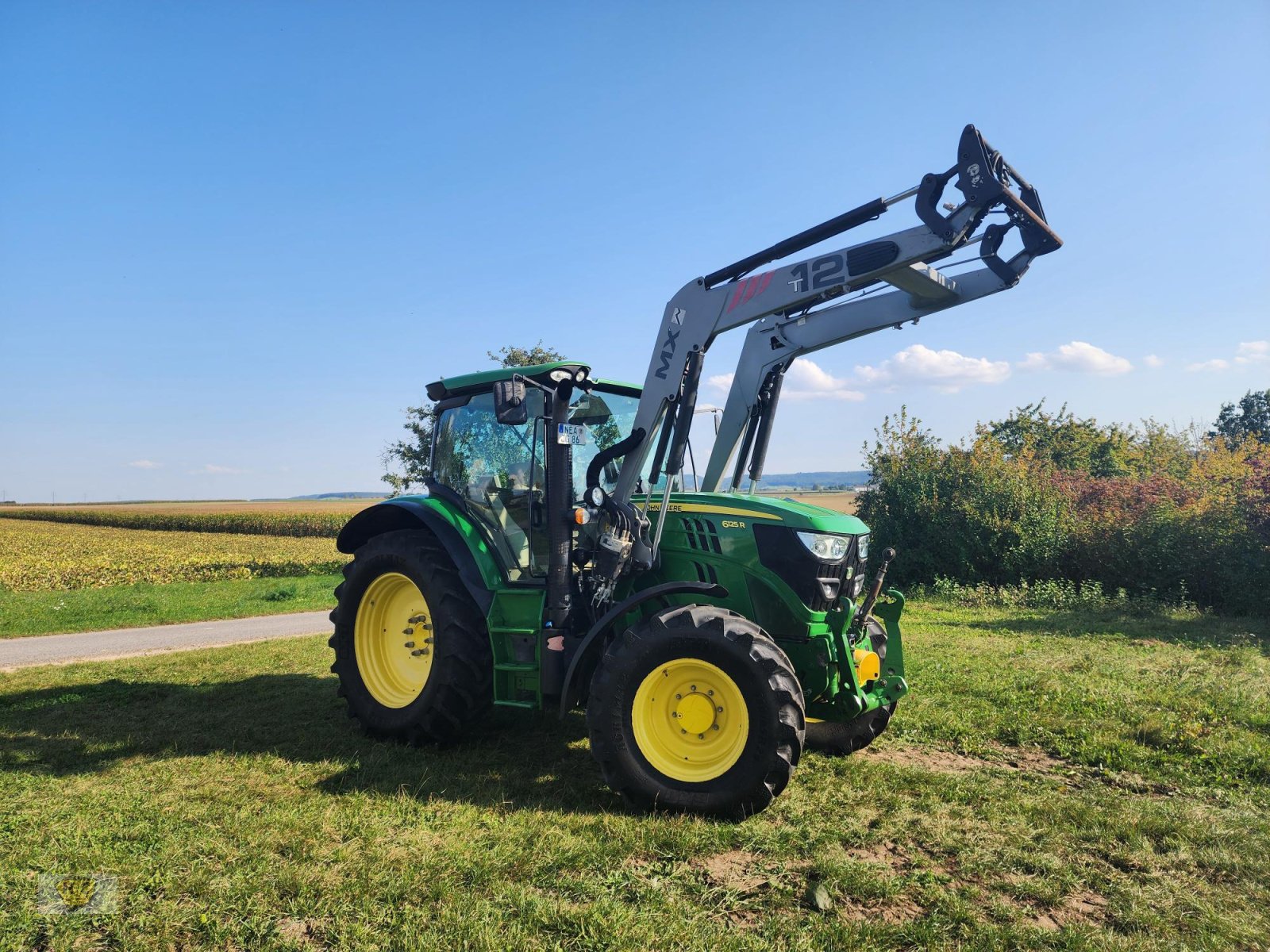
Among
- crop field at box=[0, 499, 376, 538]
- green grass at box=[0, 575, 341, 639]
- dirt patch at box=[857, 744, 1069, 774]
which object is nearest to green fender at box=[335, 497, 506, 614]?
dirt patch at box=[857, 744, 1069, 774]

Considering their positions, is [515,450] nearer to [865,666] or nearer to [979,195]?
[865,666]

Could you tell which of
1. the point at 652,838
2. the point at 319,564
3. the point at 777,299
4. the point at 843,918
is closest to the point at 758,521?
the point at 777,299

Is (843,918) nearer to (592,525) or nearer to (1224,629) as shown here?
(592,525)

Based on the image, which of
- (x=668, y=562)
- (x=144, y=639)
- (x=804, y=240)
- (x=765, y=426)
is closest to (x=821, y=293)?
(x=804, y=240)

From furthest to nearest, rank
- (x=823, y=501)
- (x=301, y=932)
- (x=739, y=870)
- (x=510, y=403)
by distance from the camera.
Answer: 1. (x=823, y=501)
2. (x=510, y=403)
3. (x=739, y=870)
4. (x=301, y=932)

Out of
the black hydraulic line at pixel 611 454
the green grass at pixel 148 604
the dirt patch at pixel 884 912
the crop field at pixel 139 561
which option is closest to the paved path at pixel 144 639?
the green grass at pixel 148 604

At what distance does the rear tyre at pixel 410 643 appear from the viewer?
512 cm

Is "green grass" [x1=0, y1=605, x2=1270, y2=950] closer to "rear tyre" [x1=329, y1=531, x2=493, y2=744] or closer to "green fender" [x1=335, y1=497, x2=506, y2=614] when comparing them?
"rear tyre" [x1=329, y1=531, x2=493, y2=744]

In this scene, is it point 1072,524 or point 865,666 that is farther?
point 1072,524

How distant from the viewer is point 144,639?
1070cm

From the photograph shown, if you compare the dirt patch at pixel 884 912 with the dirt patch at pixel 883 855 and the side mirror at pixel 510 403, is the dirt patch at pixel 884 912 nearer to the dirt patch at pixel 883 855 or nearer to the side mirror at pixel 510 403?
the dirt patch at pixel 883 855

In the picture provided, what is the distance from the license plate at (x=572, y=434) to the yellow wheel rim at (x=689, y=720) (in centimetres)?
159

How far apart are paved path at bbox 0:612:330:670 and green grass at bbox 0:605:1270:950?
3.42 meters

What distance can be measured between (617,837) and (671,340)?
3004 mm
